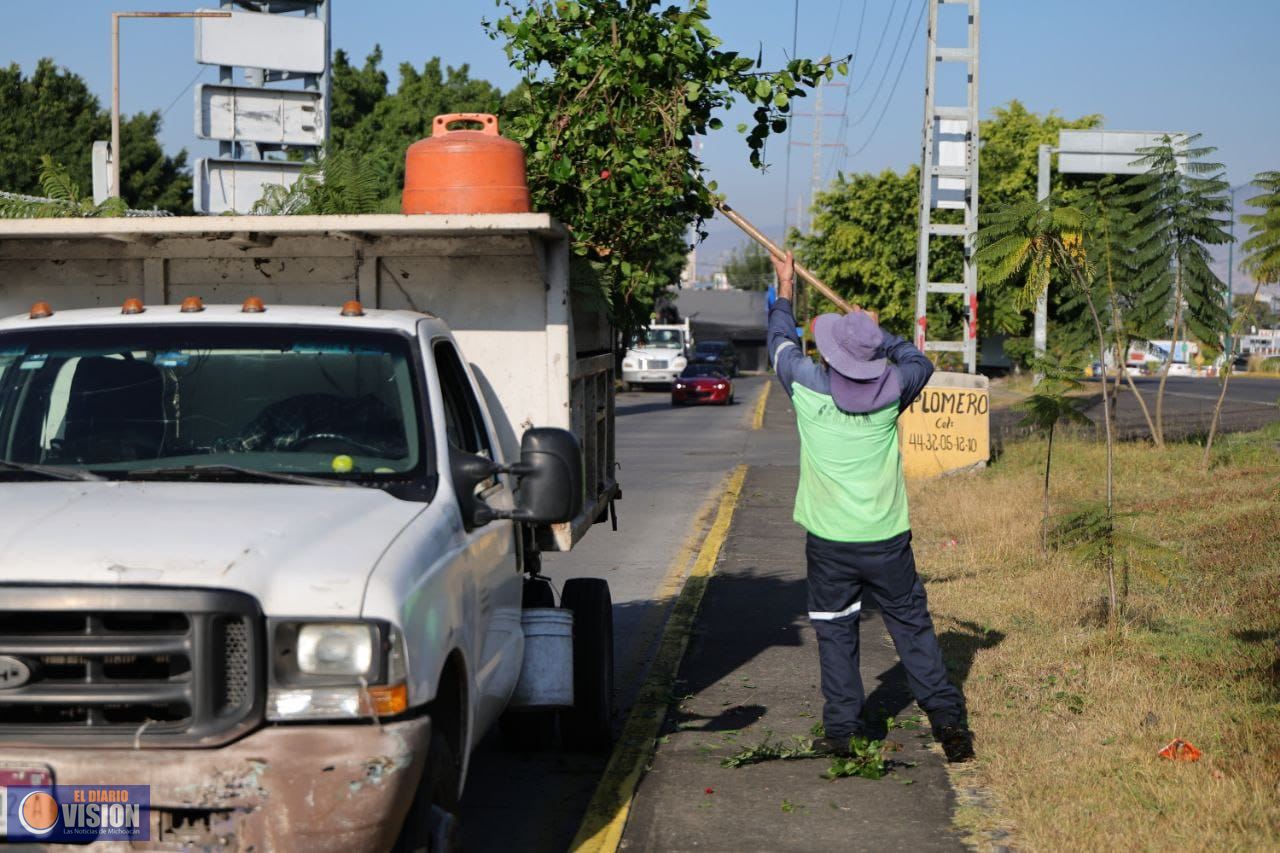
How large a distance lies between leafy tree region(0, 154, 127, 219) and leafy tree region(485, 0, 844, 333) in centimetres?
226

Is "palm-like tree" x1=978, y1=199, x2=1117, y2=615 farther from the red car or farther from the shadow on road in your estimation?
the red car

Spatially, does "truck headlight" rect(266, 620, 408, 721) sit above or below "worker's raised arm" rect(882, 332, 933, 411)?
below

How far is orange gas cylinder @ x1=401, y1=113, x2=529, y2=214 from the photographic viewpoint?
21.1 feet

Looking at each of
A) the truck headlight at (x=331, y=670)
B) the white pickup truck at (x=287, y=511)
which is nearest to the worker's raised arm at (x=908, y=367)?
the white pickup truck at (x=287, y=511)

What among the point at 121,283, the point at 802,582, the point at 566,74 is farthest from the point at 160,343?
the point at 802,582

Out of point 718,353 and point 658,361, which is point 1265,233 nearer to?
point 658,361

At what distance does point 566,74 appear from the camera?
339 inches

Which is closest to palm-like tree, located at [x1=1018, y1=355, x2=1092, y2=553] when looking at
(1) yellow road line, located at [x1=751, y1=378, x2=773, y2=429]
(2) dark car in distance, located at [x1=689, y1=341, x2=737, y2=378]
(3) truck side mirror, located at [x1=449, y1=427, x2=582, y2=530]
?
(3) truck side mirror, located at [x1=449, y1=427, x2=582, y2=530]

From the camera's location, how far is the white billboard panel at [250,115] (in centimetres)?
2369

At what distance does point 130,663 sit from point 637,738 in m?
3.56

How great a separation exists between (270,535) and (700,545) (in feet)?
33.8

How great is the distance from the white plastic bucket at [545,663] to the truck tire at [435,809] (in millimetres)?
1440

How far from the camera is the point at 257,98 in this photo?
23938mm
